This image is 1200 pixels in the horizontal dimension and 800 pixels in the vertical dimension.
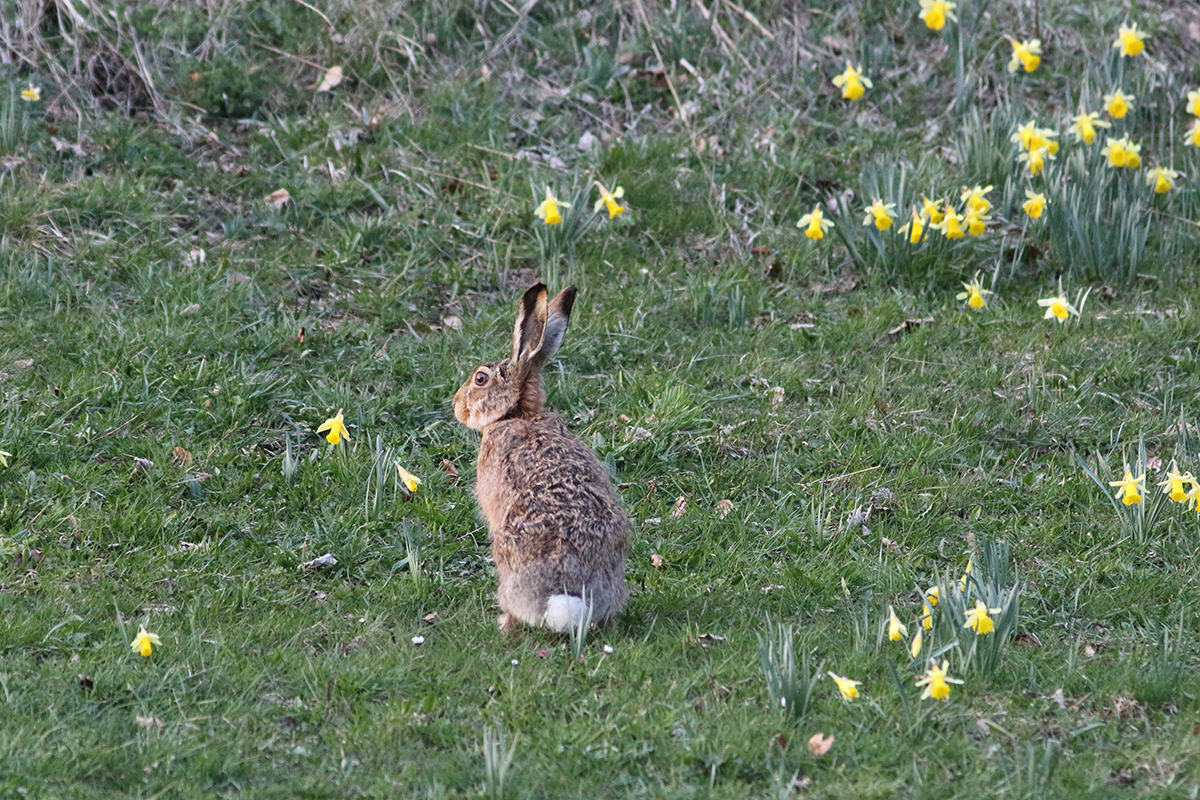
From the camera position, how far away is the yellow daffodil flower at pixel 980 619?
438 cm

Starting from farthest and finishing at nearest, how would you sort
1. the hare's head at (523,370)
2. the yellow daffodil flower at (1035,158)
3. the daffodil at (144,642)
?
the yellow daffodil flower at (1035,158), the hare's head at (523,370), the daffodil at (144,642)

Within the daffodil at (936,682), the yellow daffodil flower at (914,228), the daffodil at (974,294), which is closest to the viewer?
the daffodil at (936,682)

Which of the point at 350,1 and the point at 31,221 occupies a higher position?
the point at 350,1

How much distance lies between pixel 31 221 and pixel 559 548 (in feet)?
14.4

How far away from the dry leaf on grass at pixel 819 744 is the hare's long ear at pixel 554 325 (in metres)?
1.96

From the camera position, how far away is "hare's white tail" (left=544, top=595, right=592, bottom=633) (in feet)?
15.4

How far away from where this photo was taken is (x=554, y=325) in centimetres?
541

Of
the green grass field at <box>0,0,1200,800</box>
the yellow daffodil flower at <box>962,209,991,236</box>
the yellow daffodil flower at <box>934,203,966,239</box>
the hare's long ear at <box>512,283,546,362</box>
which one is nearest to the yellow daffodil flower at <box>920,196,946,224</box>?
the yellow daffodil flower at <box>934,203,966,239</box>

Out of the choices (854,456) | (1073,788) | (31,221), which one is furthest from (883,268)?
(31,221)

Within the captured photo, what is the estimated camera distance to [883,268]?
25.5 feet

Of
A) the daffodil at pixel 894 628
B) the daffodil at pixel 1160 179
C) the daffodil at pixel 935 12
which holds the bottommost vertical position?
the daffodil at pixel 894 628

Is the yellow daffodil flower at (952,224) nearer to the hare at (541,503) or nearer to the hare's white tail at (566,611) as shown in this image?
the hare at (541,503)

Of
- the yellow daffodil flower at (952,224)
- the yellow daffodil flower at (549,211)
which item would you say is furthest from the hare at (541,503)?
the yellow daffodil flower at (952,224)

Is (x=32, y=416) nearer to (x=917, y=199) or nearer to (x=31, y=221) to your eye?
(x=31, y=221)
